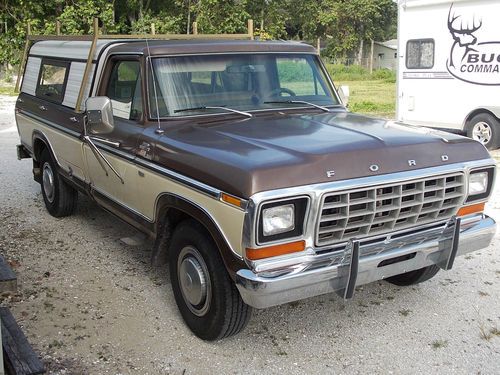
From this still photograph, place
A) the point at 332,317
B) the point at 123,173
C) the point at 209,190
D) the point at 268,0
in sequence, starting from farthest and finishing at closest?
the point at 268,0 → the point at 123,173 → the point at 332,317 → the point at 209,190

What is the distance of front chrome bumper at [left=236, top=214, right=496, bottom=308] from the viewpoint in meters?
3.25

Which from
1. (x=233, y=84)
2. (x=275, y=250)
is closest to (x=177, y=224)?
(x=275, y=250)

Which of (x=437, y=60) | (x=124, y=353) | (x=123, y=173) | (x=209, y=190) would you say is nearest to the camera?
(x=209, y=190)

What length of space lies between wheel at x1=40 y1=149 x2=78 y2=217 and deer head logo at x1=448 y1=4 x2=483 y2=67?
7.64 metres

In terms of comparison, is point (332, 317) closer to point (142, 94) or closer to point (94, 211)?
point (142, 94)

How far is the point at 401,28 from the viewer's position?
1178 centimetres

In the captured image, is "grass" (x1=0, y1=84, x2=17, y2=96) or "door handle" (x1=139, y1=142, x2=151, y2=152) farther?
"grass" (x1=0, y1=84, x2=17, y2=96)

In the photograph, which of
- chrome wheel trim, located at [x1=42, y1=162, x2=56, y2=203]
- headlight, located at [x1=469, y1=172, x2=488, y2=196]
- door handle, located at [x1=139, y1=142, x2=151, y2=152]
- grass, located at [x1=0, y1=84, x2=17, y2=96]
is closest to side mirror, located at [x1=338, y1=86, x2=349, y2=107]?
headlight, located at [x1=469, y1=172, x2=488, y2=196]

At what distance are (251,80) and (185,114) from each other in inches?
27.8

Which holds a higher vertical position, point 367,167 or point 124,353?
point 367,167

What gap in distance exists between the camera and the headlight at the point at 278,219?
126 inches

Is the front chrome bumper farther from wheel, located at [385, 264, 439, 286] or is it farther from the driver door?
the driver door

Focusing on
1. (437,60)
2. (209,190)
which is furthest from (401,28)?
(209,190)

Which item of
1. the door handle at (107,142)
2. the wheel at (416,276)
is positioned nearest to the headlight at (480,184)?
the wheel at (416,276)
